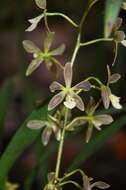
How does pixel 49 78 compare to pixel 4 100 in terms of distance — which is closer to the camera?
pixel 4 100

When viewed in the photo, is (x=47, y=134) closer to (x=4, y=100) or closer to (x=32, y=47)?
(x=32, y=47)

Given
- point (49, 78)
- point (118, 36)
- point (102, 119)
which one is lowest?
point (102, 119)

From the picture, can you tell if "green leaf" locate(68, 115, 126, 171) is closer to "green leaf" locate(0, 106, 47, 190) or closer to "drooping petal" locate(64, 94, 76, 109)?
"green leaf" locate(0, 106, 47, 190)

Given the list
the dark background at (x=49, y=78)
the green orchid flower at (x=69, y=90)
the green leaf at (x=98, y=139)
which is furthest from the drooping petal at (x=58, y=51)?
the dark background at (x=49, y=78)

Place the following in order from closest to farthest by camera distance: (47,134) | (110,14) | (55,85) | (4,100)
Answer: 1. (110,14)
2. (55,85)
3. (47,134)
4. (4,100)

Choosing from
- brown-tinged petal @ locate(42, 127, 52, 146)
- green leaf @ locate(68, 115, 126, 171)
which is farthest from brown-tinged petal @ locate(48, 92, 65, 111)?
green leaf @ locate(68, 115, 126, 171)

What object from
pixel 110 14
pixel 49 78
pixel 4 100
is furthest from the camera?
pixel 49 78

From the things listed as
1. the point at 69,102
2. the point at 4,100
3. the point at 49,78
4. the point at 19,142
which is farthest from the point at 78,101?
the point at 49,78
